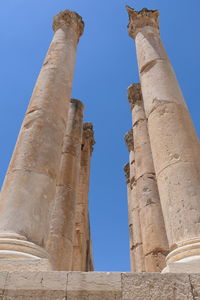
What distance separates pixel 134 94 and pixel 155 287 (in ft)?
68.1

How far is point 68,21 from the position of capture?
20.4 meters

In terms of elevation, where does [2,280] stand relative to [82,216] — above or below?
below

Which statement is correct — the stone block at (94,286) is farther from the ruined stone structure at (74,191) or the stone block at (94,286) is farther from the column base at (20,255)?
the column base at (20,255)

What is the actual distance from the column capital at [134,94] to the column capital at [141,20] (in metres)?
6.75

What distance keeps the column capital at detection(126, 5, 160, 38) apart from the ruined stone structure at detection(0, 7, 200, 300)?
0.20ft

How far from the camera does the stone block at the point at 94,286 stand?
7.07m

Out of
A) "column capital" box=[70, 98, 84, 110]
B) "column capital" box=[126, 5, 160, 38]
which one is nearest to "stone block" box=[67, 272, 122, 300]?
"column capital" box=[126, 5, 160, 38]

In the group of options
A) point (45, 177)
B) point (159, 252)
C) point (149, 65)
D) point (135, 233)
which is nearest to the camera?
point (45, 177)

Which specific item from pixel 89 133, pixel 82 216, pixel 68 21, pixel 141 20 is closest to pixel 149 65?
pixel 141 20

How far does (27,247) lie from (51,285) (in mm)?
2499

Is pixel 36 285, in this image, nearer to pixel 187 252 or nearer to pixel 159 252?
pixel 187 252

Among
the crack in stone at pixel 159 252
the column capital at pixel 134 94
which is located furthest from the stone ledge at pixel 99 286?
the column capital at pixel 134 94

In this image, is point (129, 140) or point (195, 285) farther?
point (129, 140)

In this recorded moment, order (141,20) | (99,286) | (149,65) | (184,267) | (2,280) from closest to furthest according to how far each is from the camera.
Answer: (99,286), (2,280), (184,267), (149,65), (141,20)
